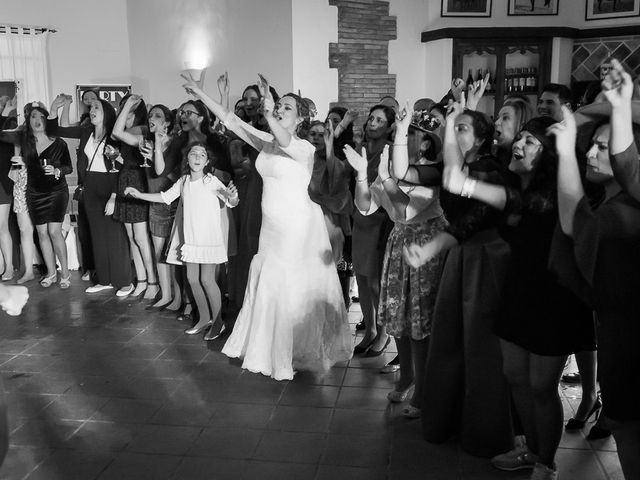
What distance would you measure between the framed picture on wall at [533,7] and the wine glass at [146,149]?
20.4 feet

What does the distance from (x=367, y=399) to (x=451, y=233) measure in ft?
4.11

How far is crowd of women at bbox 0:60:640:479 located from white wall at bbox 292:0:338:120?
2.85m

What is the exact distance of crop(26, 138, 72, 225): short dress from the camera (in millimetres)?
6000

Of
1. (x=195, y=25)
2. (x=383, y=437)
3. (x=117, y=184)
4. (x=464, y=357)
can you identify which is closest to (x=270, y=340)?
(x=383, y=437)

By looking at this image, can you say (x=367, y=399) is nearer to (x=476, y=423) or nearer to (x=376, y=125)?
(x=476, y=423)

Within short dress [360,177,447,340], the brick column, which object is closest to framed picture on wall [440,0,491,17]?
the brick column

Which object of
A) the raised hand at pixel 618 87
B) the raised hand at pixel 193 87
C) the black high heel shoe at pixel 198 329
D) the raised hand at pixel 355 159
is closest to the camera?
the raised hand at pixel 618 87

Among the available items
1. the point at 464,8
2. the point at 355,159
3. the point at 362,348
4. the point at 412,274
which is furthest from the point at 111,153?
the point at 464,8

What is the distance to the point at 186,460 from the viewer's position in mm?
3041

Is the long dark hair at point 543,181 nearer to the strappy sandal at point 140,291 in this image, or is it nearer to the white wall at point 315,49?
the strappy sandal at point 140,291

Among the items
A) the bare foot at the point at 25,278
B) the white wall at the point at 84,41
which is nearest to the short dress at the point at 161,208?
the bare foot at the point at 25,278

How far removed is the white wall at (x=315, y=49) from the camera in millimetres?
8242

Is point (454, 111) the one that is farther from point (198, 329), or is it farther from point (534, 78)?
point (534, 78)

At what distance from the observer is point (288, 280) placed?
13.1ft
